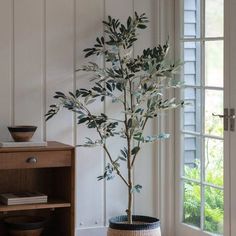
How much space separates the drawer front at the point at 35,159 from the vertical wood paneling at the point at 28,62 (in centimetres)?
40

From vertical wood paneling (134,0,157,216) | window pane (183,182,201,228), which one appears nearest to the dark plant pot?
vertical wood paneling (134,0,157,216)

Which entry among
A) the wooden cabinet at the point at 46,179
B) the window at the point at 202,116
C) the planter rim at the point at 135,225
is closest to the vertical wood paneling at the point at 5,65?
the wooden cabinet at the point at 46,179

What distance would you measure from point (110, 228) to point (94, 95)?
913 mm

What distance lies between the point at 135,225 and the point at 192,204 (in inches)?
22.9

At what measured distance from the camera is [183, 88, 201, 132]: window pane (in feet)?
15.1

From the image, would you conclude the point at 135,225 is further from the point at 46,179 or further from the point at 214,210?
the point at 46,179

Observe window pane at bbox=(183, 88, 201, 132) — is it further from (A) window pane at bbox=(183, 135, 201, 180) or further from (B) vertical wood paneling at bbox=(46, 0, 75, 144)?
(B) vertical wood paneling at bbox=(46, 0, 75, 144)

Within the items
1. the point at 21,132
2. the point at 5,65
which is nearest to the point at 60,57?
the point at 5,65

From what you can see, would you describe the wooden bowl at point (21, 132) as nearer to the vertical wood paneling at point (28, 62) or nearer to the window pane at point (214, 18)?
the vertical wood paneling at point (28, 62)

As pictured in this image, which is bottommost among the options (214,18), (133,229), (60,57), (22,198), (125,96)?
(133,229)

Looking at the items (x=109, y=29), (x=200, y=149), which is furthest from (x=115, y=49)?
(x=200, y=149)

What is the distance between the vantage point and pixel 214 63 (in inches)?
172

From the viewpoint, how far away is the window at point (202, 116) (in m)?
4.36

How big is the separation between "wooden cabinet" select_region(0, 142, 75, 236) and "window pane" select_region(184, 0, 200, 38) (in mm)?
1234
